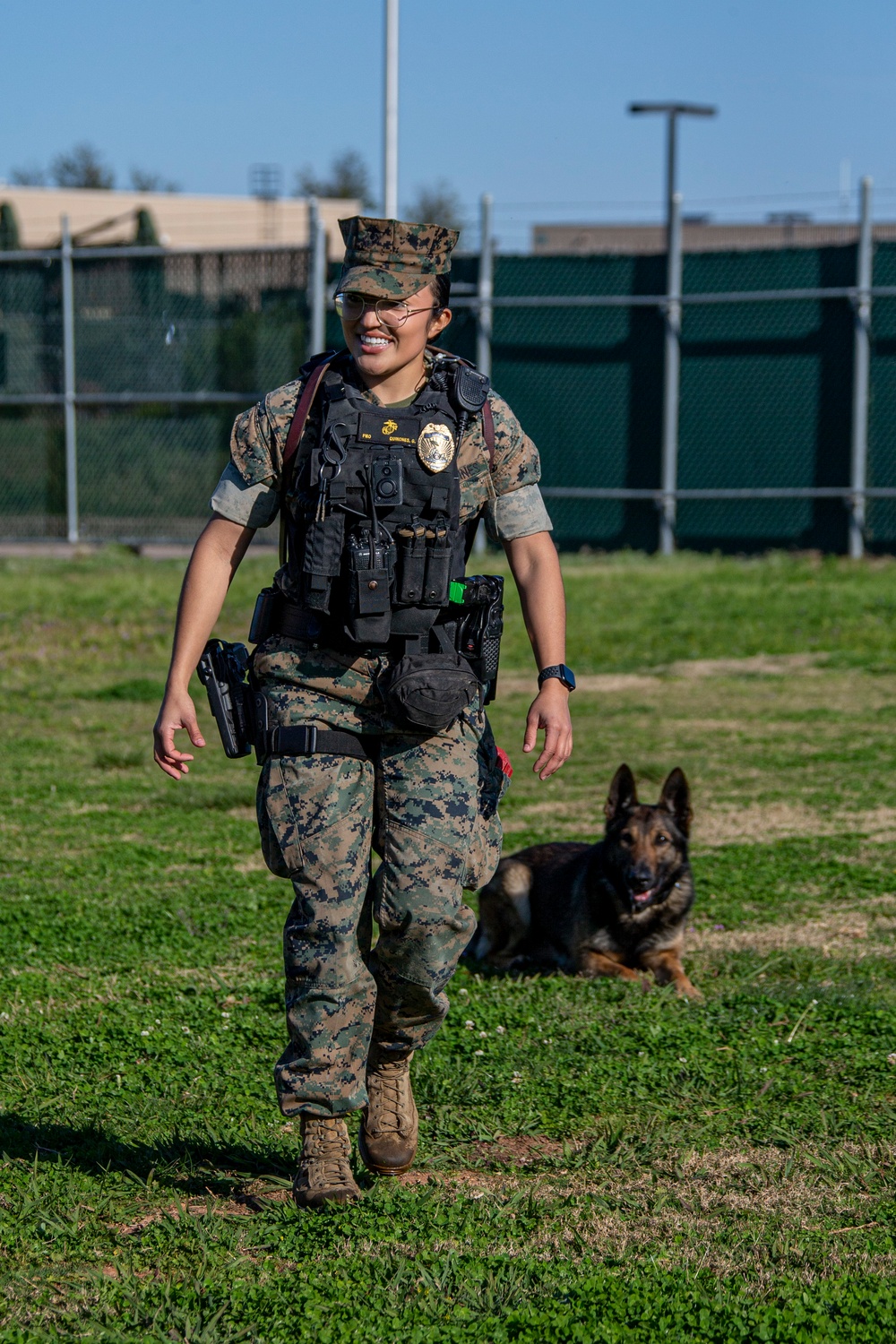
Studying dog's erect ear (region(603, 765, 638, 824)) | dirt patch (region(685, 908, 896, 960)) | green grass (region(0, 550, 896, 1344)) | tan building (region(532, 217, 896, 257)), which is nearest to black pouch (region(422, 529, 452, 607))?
green grass (region(0, 550, 896, 1344))

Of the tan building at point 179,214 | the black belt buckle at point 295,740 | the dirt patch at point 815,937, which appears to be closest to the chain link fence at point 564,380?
the dirt patch at point 815,937

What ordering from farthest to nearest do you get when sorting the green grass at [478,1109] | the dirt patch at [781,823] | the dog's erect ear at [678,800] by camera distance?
the dirt patch at [781,823] < the dog's erect ear at [678,800] < the green grass at [478,1109]

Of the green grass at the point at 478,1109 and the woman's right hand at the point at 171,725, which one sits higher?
the woman's right hand at the point at 171,725

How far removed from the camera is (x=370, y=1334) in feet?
9.50

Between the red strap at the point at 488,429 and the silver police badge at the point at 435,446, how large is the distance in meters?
0.13

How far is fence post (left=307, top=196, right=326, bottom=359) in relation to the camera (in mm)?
16500

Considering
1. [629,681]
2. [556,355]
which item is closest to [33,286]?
[556,355]

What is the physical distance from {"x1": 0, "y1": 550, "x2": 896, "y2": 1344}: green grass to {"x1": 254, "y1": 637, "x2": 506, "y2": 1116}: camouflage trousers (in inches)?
15.4

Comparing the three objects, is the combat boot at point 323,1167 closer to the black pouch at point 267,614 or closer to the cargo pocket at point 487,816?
the cargo pocket at point 487,816

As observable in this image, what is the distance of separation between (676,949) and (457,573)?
2.46 metres

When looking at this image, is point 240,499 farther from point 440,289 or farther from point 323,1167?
point 323,1167

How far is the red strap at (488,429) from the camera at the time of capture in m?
3.60

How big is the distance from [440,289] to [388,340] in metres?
0.22

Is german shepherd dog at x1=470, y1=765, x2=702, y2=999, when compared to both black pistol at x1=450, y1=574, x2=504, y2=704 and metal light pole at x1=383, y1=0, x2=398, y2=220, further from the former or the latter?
metal light pole at x1=383, y1=0, x2=398, y2=220
